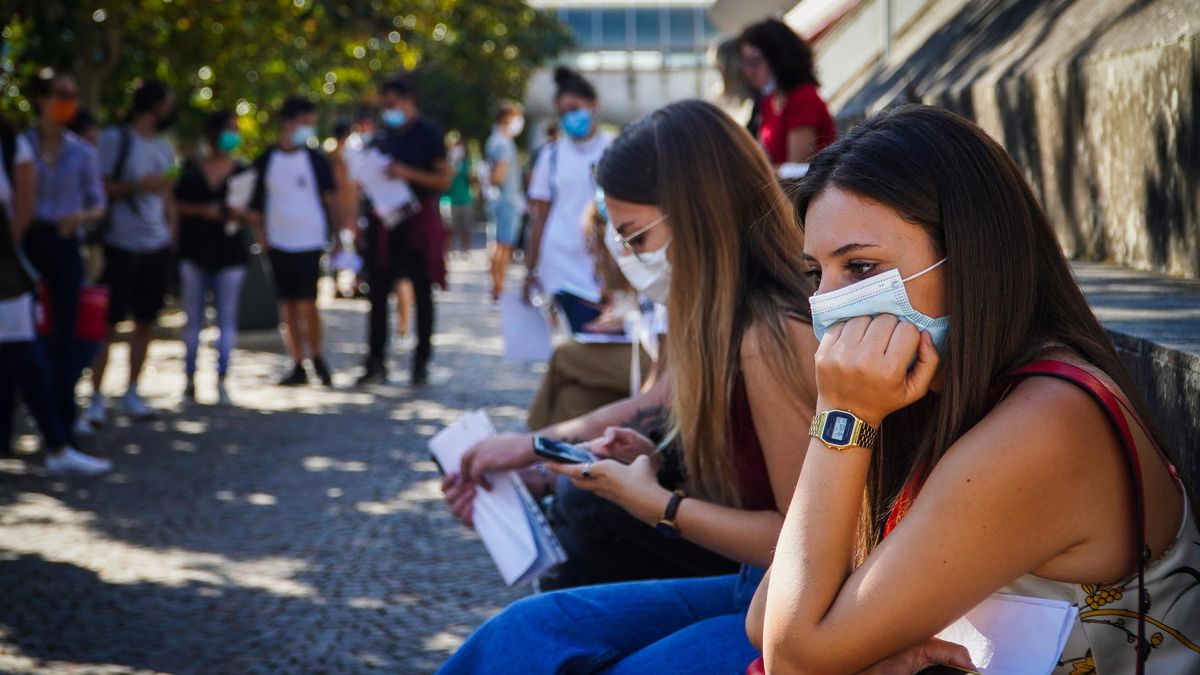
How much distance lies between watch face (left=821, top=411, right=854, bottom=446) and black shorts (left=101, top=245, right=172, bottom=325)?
8.21 meters

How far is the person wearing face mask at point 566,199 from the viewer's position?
8.52m

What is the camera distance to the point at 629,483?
3107 mm

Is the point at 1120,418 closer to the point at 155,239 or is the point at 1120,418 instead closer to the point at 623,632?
the point at 623,632

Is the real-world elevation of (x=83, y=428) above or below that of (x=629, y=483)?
below

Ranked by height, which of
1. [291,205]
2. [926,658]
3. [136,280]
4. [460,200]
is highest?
[926,658]

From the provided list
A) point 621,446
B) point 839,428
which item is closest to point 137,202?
point 621,446

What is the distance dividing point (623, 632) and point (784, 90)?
175 inches

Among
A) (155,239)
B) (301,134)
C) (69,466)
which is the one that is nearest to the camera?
(69,466)

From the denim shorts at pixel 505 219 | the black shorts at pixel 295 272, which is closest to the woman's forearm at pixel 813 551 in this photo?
the black shorts at pixel 295 272

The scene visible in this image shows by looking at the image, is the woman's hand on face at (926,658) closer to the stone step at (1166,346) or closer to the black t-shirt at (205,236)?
the stone step at (1166,346)

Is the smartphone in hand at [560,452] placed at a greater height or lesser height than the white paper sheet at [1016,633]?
lesser

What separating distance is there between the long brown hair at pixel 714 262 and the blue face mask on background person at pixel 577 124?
563 cm

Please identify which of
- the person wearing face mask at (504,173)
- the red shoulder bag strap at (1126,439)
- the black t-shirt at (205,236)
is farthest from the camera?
the person wearing face mask at (504,173)

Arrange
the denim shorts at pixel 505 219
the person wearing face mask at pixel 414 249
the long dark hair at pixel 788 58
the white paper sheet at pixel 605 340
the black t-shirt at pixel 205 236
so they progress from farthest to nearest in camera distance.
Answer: the denim shorts at pixel 505 219
the person wearing face mask at pixel 414 249
the black t-shirt at pixel 205 236
the long dark hair at pixel 788 58
the white paper sheet at pixel 605 340
